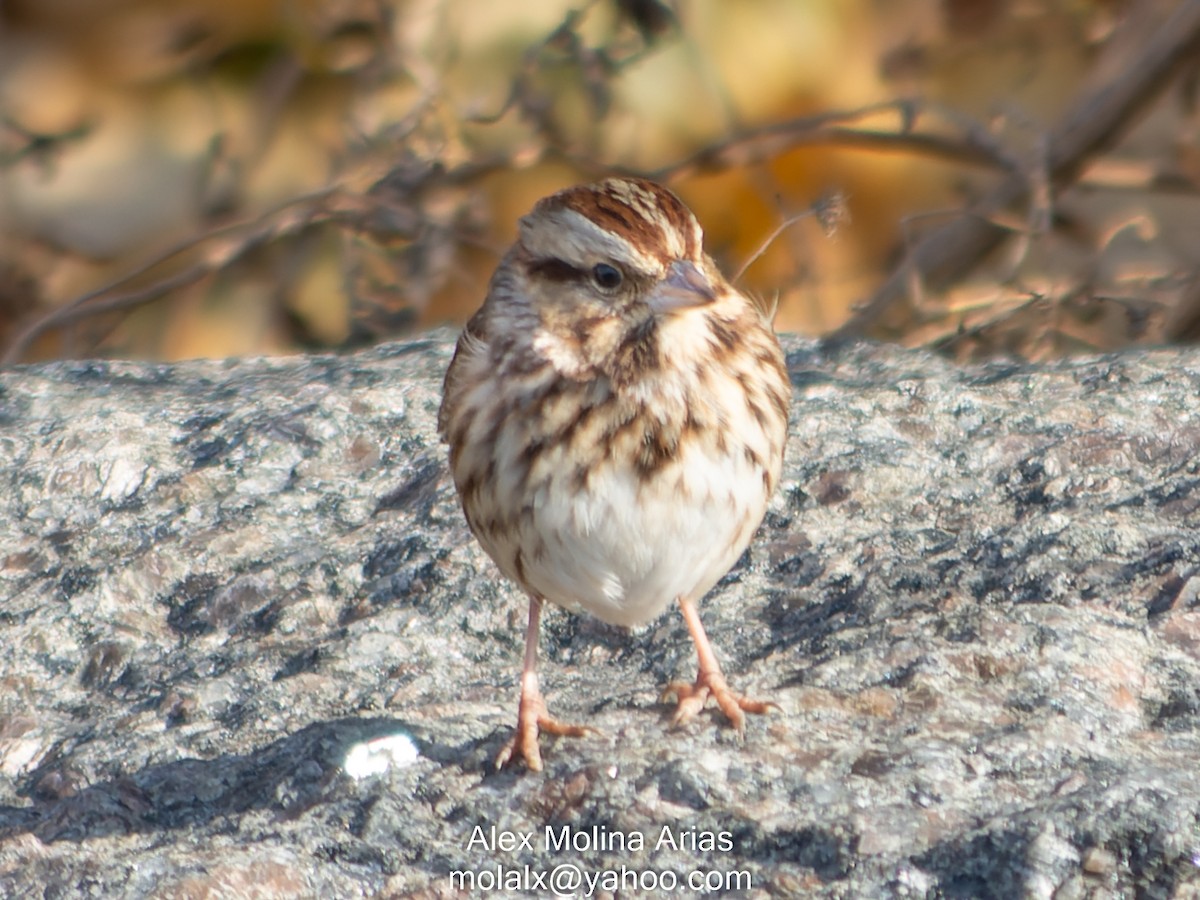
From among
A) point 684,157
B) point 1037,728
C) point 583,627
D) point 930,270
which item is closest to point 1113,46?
point 930,270

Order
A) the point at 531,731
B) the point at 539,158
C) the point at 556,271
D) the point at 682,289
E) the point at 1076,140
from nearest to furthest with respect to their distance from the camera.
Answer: the point at 531,731 < the point at 682,289 < the point at 556,271 < the point at 1076,140 < the point at 539,158

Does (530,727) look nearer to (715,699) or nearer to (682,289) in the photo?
(715,699)

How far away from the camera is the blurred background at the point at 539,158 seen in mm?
6277

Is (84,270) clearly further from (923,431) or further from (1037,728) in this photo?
(1037,728)

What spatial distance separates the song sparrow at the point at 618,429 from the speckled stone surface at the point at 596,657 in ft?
0.81

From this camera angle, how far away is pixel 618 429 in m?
3.39

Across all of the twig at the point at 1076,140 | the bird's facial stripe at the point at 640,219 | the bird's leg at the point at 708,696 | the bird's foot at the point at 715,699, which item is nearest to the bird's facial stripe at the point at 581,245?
the bird's facial stripe at the point at 640,219

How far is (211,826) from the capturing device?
3.09 m

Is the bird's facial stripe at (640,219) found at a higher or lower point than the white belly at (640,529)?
higher

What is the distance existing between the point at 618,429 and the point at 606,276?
11.5 inches

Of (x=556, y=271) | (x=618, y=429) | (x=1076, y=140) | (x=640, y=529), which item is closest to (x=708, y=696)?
(x=640, y=529)

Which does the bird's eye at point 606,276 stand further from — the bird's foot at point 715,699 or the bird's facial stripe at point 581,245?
the bird's foot at point 715,699

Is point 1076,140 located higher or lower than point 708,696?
higher

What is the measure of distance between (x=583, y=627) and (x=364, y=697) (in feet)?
1.87
